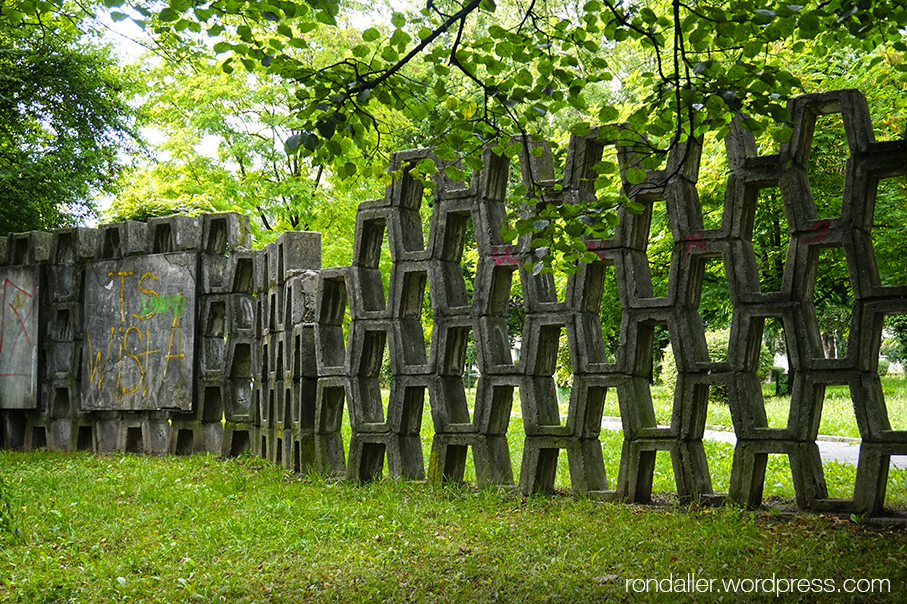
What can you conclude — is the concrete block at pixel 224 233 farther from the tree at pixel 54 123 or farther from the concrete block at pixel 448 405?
the tree at pixel 54 123

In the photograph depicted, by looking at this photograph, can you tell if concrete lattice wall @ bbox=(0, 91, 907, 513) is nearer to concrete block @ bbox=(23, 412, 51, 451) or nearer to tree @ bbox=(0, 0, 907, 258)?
concrete block @ bbox=(23, 412, 51, 451)

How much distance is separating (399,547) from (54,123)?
47.1ft

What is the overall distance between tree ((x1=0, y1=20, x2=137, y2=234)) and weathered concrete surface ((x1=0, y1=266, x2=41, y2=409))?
13.0 feet

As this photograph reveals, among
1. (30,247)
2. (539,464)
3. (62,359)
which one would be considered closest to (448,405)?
(539,464)

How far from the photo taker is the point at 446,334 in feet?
24.3

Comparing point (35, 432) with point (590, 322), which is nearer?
point (590, 322)

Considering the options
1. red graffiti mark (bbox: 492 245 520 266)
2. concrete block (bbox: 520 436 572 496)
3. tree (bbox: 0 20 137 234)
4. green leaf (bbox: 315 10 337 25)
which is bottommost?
concrete block (bbox: 520 436 572 496)

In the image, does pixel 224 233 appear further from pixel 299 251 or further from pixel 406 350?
pixel 406 350

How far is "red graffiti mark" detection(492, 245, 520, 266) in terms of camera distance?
7027 mm

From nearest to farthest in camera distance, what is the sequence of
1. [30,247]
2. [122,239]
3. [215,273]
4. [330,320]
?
[330,320] < [215,273] < [122,239] < [30,247]

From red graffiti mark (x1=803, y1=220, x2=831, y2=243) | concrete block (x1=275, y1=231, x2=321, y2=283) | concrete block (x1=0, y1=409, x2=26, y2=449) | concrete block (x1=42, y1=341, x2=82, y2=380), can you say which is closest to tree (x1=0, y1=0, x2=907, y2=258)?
red graffiti mark (x1=803, y1=220, x2=831, y2=243)

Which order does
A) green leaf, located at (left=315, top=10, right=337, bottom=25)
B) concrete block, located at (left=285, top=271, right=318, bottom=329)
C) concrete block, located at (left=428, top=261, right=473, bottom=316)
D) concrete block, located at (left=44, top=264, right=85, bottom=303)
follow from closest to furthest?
green leaf, located at (left=315, top=10, right=337, bottom=25), concrete block, located at (left=428, top=261, right=473, bottom=316), concrete block, located at (left=285, top=271, right=318, bottom=329), concrete block, located at (left=44, top=264, right=85, bottom=303)

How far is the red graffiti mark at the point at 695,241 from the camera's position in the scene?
247 inches

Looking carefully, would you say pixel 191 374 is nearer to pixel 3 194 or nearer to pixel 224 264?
pixel 224 264
